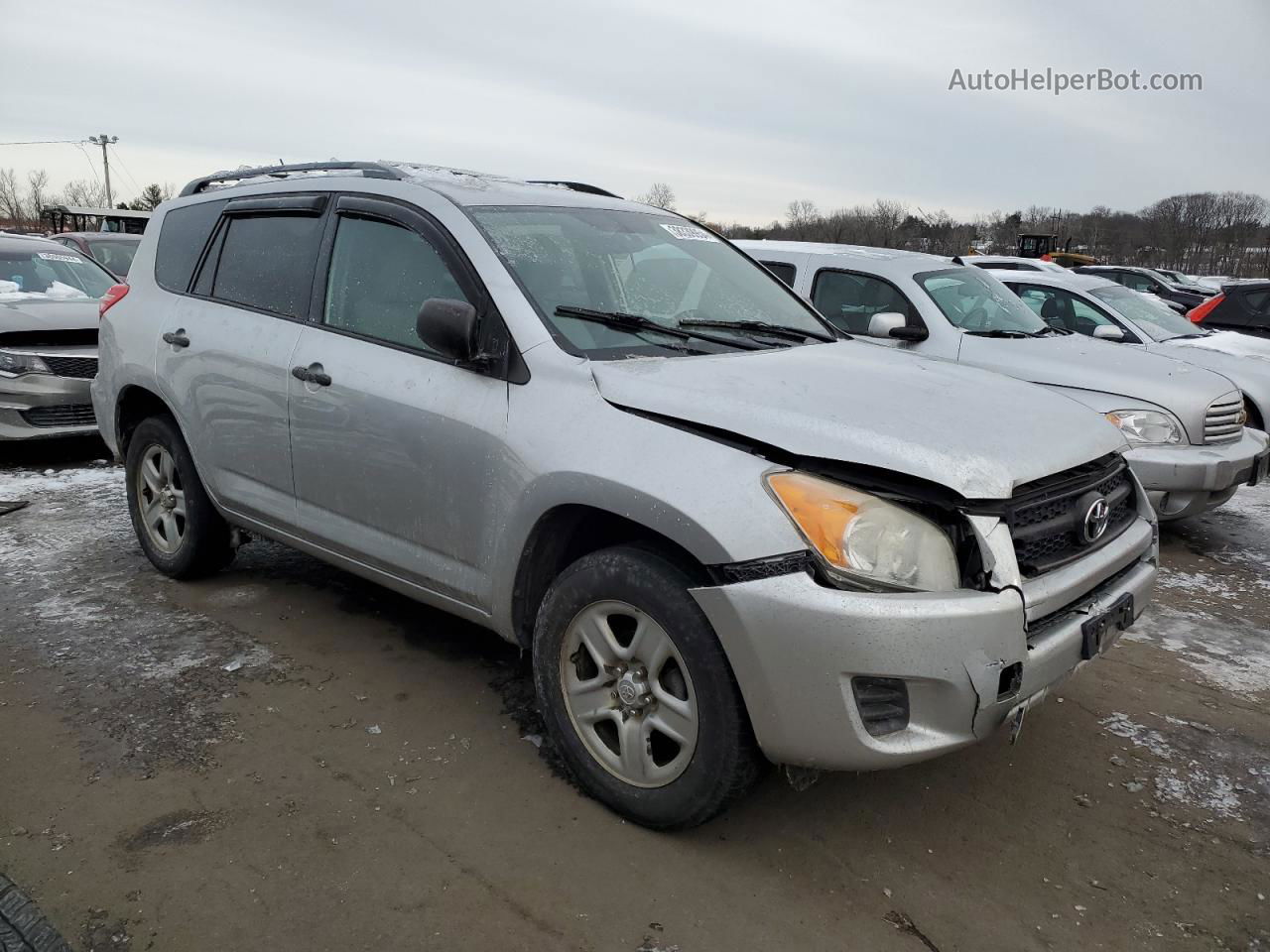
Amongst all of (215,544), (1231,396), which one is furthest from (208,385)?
(1231,396)

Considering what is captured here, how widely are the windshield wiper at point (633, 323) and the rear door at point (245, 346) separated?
48.9 inches

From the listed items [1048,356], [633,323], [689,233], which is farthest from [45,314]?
[1048,356]

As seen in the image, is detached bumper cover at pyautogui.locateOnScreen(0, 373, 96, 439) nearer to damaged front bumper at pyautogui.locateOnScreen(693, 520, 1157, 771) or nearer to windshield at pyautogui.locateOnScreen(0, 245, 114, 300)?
windshield at pyautogui.locateOnScreen(0, 245, 114, 300)

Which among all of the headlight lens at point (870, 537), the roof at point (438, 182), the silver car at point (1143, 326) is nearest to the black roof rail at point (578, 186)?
the roof at point (438, 182)

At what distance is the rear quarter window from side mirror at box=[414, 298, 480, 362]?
2007 mm

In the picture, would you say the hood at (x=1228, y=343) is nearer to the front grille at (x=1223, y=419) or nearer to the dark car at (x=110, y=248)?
the front grille at (x=1223, y=419)

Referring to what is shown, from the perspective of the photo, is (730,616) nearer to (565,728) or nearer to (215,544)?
(565,728)

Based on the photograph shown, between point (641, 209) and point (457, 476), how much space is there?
162 centimetres

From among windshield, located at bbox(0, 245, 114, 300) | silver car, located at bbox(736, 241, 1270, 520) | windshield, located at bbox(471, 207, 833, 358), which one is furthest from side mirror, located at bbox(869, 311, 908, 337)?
windshield, located at bbox(0, 245, 114, 300)

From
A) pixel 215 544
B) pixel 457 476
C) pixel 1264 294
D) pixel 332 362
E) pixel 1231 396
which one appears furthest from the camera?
pixel 1264 294

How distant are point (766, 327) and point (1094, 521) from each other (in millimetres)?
1332

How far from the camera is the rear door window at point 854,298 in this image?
6676mm

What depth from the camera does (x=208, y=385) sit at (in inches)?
161

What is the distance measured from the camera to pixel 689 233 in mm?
4109
